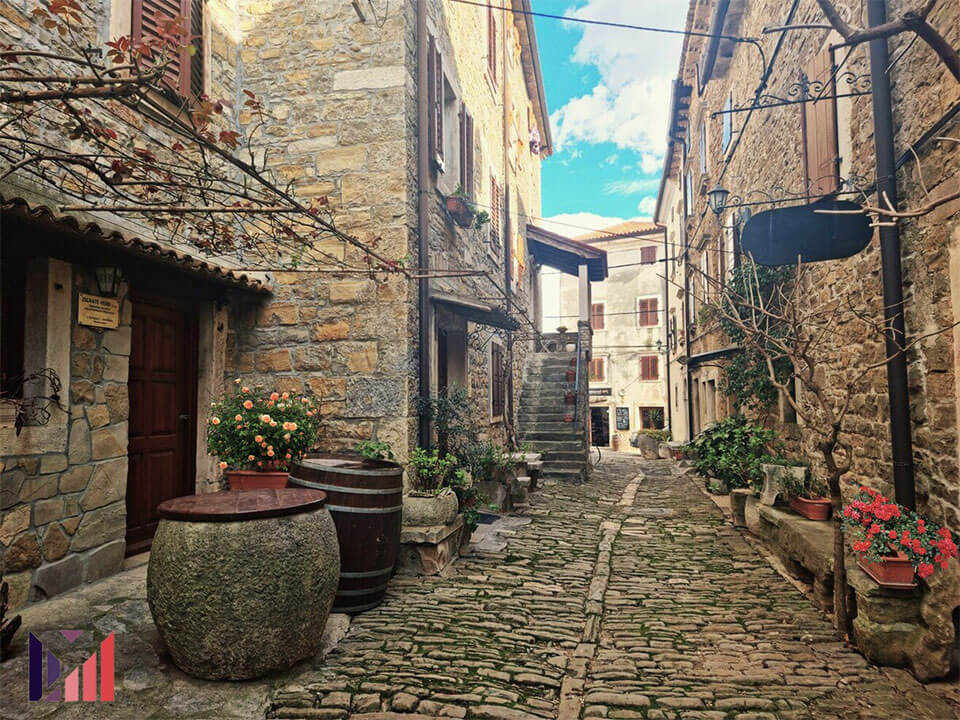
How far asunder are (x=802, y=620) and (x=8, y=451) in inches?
209

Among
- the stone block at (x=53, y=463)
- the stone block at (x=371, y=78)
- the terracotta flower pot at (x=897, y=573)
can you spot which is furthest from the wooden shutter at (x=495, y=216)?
the terracotta flower pot at (x=897, y=573)

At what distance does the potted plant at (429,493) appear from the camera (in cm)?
495

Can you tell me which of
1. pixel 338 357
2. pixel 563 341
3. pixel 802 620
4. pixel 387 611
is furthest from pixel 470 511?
pixel 563 341

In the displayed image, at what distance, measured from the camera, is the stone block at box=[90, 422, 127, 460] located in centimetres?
411

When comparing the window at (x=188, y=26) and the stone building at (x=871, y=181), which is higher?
the window at (x=188, y=26)

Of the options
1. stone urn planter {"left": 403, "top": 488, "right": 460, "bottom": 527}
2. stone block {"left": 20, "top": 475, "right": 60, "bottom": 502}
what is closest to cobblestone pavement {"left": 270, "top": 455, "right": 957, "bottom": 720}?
stone urn planter {"left": 403, "top": 488, "right": 460, "bottom": 527}

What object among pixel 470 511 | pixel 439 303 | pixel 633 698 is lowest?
pixel 633 698

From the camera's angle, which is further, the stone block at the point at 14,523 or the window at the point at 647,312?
the window at the point at 647,312

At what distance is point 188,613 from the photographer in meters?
2.78

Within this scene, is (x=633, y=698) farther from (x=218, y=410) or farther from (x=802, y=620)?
(x=218, y=410)
